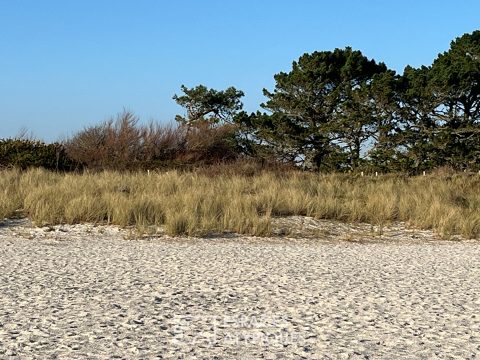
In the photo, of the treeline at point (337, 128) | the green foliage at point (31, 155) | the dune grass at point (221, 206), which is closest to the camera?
the dune grass at point (221, 206)

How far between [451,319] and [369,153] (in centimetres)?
2493

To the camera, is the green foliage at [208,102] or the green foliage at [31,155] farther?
the green foliage at [208,102]

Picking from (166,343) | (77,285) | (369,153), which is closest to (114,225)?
(77,285)

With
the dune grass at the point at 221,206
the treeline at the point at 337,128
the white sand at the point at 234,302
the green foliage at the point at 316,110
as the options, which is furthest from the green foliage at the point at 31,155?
the white sand at the point at 234,302

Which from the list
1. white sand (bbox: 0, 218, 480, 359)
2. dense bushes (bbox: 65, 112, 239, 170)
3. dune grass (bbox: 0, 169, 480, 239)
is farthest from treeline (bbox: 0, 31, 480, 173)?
white sand (bbox: 0, 218, 480, 359)

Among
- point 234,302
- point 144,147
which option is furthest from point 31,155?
point 234,302

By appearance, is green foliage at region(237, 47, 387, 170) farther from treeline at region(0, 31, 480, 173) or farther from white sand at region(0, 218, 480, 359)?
white sand at region(0, 218, 480, 359)

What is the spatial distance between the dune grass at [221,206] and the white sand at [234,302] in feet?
5.54

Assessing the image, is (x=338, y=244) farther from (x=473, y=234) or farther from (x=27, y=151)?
(x=27, y=151)

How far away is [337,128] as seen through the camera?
1101 inches

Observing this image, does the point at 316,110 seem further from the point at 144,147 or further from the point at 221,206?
the point at 221,206

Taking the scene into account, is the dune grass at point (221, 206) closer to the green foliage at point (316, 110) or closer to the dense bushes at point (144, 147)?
the dense bushes at point (144, 147)

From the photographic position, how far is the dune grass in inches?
388

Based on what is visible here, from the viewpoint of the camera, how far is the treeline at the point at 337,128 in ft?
88.1
